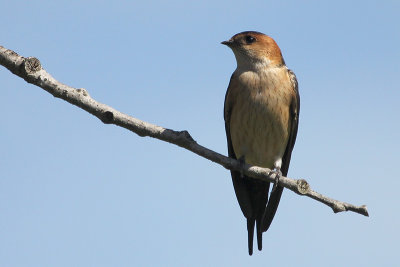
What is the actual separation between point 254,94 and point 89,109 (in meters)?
4.54

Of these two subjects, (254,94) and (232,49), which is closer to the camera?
(254,94)

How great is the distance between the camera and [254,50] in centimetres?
1066

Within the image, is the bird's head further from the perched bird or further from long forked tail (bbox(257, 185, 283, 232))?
long forked tail (bbox(257, 185, 283, 232))

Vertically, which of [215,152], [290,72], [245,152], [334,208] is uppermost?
[290,72]

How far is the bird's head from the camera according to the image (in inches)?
417

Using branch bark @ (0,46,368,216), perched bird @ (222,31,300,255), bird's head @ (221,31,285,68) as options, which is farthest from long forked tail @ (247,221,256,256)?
branch bark @ (0,46,368,216)

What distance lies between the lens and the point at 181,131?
22.4ft

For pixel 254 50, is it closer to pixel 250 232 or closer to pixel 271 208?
pixel 271 208

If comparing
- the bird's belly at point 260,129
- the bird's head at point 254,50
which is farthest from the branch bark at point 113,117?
the bird's head at point 254,50

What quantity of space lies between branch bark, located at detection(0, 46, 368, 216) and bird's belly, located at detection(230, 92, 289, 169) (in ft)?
9.66

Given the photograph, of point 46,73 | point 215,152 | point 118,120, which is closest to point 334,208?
point 215,152

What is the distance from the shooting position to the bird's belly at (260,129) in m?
10.1

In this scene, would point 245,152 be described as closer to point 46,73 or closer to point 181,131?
point 181,131

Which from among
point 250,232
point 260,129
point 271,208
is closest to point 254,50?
point 260,129
